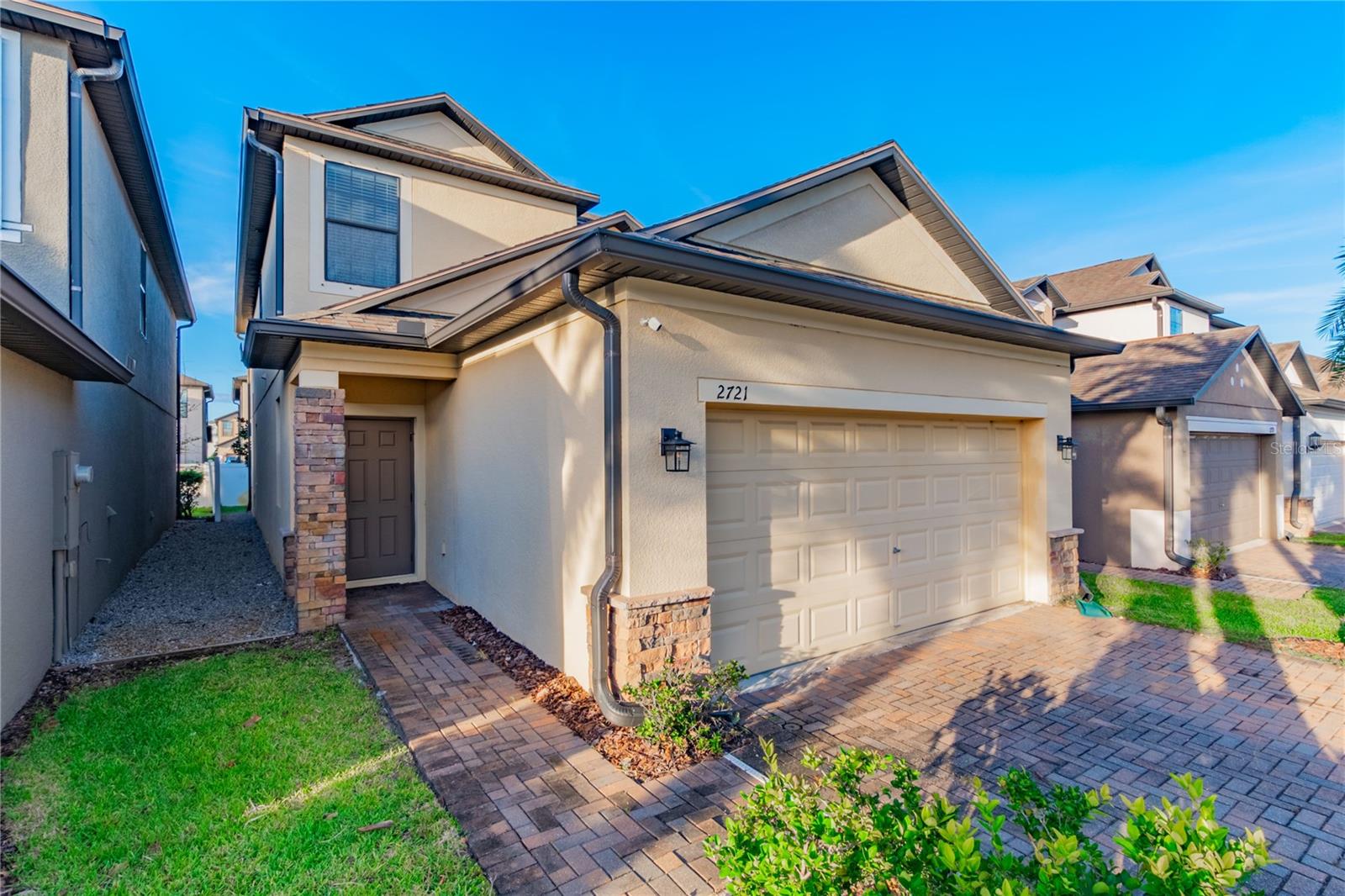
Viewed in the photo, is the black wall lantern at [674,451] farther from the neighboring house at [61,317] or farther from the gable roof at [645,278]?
the neighboring house at [61,317]

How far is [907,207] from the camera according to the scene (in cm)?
761

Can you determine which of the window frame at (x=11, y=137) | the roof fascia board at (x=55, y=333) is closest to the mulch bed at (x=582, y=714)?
the roof fascia board at (x=55, y=333)

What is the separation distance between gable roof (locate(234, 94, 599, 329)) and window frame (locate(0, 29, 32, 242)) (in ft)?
7.72

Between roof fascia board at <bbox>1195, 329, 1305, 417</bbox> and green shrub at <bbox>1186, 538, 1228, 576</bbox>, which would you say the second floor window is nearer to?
roof fascia board at <bbox>1195, 329, 1305, 417</bbox>

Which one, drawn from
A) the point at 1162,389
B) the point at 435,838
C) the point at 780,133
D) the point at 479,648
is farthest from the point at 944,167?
the point at 435,838

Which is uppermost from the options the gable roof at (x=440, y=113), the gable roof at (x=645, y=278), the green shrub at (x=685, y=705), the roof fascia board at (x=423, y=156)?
the gable roof at (x=440, y=113)

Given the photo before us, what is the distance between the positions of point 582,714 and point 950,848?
129 inches

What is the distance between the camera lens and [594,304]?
4547 mm

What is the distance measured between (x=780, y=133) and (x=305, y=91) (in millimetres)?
10731

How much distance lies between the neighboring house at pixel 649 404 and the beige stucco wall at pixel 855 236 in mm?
30

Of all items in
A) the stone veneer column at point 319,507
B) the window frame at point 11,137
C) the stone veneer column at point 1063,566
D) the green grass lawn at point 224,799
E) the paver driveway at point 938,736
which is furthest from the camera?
the stone veneer column at point 1063,566

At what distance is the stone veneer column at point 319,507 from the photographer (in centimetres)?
671

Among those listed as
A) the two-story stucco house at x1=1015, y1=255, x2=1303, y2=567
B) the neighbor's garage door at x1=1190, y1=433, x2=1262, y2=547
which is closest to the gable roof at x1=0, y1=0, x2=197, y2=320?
the two-story stucco house at x1=1015, y1=255, x2=1303, y2=567

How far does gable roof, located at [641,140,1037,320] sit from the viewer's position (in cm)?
625
